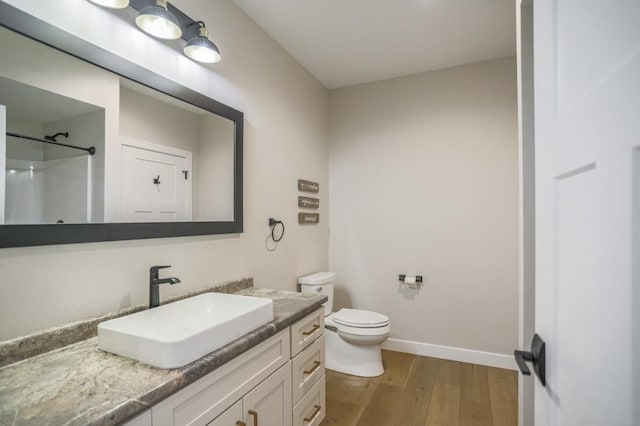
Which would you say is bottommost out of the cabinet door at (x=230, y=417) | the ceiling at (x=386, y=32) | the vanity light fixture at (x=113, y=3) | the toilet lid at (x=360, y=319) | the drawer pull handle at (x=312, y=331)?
the toilet lid at (x=360, y=319)

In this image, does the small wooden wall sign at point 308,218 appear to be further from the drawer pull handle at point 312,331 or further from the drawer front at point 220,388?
the drawer front at point 220,388

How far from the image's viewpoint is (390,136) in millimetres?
3059

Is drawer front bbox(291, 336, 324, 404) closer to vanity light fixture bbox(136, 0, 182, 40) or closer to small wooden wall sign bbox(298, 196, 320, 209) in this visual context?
small wooden wall sign bbox(298, 196, 320, 209)

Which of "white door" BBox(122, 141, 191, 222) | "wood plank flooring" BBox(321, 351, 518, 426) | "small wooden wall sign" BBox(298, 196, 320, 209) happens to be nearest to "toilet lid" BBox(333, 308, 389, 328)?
"wood plank flooring" BBox(321, 351, 518, 426)

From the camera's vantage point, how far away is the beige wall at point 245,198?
3.63ft

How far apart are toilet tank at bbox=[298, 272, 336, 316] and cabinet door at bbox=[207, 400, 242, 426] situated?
1.48 m

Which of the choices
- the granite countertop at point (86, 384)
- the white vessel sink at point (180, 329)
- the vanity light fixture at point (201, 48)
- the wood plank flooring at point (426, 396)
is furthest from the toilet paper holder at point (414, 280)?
the vanity light fixture at point (201, 48)

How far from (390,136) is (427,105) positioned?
1.39 feet

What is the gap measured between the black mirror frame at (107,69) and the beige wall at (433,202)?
63.0 inches

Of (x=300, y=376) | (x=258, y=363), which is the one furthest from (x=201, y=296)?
(x=300, y=376)

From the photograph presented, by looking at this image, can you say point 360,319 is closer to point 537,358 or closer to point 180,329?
point 180,329

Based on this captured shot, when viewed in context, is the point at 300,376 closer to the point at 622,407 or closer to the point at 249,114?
the point at 622,407

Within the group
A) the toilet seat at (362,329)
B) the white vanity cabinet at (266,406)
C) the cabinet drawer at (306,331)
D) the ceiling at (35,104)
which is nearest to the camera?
the ceiling at (35,104)

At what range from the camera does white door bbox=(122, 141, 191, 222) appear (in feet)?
4.55
